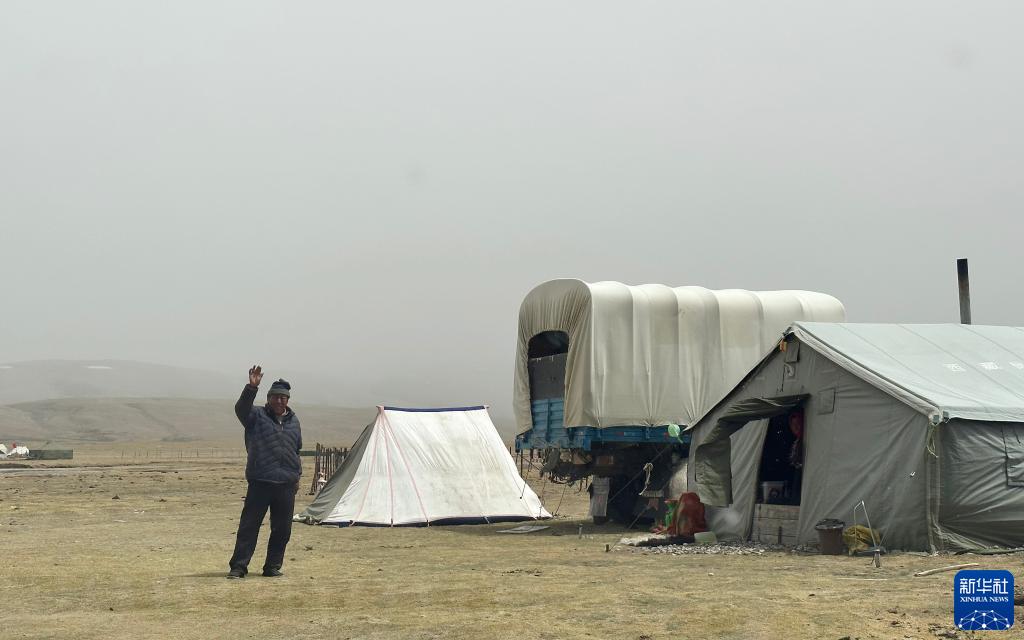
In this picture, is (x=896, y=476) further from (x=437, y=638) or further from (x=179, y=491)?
(x=179, y=491)

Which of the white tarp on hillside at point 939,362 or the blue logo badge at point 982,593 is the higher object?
the white tarp on hillside at point 939,362

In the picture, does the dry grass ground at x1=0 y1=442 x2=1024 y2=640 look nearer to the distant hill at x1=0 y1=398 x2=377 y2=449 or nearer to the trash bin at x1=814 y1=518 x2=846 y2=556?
the trash bin at x1=814 y1=518 x2=846 y2=556

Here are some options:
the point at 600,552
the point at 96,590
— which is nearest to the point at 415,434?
the point at 600,552

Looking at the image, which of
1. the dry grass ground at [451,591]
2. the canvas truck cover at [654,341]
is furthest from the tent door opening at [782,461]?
the dry grass ground at [451,591]

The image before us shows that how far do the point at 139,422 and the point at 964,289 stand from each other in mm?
127843

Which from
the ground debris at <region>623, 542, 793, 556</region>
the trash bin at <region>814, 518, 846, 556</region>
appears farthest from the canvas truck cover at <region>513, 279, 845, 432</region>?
the trash bin at <region>814, 518, 846, 556</region>

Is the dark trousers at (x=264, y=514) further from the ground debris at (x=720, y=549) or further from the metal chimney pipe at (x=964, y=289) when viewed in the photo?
the metal chimney pipe at (x=964, y=289)

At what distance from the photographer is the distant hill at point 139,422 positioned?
123 m

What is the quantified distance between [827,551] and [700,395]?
6603 millimetres

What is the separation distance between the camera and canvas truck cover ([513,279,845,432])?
19.3 meters

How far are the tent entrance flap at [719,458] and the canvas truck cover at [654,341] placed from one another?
8.26 feet

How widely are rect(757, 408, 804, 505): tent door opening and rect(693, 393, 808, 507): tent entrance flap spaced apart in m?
0.38

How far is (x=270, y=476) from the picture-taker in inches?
446

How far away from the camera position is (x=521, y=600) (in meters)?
9.50
